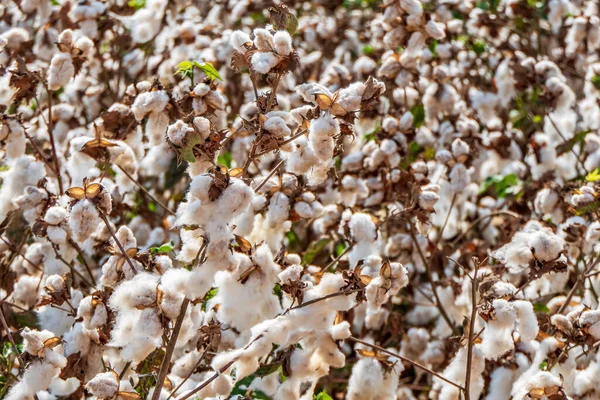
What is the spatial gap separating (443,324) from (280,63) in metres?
1.40

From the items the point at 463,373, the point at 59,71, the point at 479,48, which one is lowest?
the point at 463,373

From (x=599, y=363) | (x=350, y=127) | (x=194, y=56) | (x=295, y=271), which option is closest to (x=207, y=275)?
(x=295, y=271)

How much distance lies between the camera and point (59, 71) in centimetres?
200

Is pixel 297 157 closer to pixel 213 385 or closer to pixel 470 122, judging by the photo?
Answer: pixel 213 385

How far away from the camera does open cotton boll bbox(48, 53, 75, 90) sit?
1993 millimetres

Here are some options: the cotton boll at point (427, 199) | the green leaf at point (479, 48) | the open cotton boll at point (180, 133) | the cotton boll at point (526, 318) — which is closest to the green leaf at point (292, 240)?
the cotton boll at point (427, 199)

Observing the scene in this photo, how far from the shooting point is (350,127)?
59.2 inches

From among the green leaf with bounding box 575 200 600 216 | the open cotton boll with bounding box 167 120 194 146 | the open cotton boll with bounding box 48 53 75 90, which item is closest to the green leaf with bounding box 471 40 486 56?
the green leaf with bounding box 575 200 600 216

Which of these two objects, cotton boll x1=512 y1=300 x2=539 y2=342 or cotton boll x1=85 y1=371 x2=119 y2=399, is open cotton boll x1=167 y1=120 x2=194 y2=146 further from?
cotton boll x1=512 y1=300 x2=539 y2=342

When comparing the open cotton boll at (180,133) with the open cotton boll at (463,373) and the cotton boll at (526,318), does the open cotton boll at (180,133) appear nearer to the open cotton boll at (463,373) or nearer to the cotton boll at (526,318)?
the cotton boll at (526,318)

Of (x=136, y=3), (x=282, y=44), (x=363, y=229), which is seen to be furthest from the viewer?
(x=136, y=3)

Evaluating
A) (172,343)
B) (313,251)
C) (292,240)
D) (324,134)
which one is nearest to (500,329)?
(324,134)

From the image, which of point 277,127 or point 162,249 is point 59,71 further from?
point 277,127

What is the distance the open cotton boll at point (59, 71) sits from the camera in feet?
6.54
